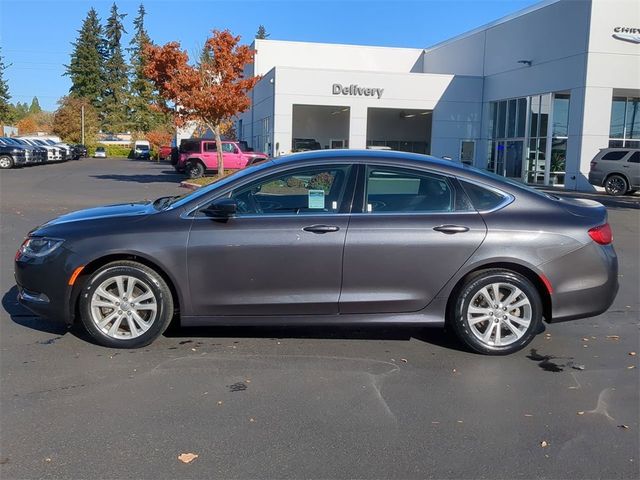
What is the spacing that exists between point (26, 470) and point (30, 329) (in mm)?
2640

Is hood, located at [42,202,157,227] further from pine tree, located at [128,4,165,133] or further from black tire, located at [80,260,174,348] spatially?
pine tree, located at [128,4,165,133]

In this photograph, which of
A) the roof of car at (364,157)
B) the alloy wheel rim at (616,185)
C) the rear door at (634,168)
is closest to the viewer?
the roof of car at (364,157)

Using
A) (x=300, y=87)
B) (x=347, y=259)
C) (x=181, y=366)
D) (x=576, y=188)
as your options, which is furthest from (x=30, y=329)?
(x=300, y=87)

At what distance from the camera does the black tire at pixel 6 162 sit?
35.3m

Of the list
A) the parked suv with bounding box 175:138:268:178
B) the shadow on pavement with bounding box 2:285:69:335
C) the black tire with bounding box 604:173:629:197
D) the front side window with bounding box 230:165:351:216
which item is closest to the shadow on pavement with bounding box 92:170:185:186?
the parked suv with bounding box 175:138:268:178

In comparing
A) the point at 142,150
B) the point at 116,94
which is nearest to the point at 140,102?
the point at 116,94

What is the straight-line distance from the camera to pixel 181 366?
4.72 m

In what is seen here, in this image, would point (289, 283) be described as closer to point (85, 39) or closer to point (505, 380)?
point (505, 380)

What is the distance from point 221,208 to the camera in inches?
191

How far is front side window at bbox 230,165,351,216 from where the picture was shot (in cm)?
505

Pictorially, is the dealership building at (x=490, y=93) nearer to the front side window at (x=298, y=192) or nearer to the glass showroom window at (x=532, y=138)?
the glass showroom window at (x=532, y=138)

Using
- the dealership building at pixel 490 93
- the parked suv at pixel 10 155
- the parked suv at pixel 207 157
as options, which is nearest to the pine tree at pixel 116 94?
the dealership building at pixel 490 93

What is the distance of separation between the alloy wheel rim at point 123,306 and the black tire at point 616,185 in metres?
21.7

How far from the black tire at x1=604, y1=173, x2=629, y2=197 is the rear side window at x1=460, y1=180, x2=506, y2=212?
65.2 ft
